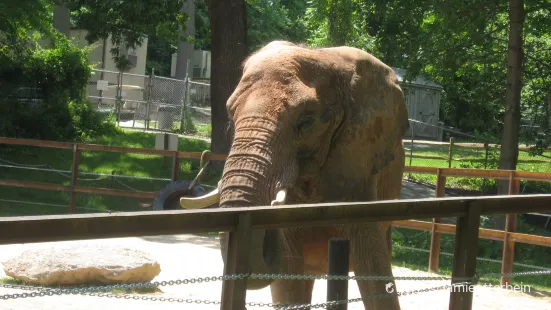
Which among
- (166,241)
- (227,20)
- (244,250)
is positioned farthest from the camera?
(227,20)

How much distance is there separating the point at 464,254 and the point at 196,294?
5.44 meters

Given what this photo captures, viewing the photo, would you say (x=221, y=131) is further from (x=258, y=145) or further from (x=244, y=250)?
(x=244, y=250)

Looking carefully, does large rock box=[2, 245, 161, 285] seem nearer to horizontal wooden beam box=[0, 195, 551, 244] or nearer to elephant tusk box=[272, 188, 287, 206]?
elephant tusk box=[272, 188, 287, 206]

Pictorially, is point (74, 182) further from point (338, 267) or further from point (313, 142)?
point (338, 267)

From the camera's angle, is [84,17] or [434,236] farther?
[84,17]

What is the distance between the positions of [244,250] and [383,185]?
420cm

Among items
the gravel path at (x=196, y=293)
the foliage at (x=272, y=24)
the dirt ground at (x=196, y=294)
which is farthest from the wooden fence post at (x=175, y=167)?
the foliage at (x=272, y=24)

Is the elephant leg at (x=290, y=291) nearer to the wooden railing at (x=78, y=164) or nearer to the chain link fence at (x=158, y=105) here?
the wooden railing at (x=78, y=164)

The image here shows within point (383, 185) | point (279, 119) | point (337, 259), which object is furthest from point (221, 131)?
point (337, 259)

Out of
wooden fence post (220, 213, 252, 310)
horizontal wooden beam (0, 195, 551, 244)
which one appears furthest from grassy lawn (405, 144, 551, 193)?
wooden fence post (220, 213, 252, 310)

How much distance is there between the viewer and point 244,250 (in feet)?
10.6

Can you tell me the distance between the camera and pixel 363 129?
21.4ft

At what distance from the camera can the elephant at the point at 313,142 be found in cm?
577

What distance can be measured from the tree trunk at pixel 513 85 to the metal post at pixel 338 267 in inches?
463
